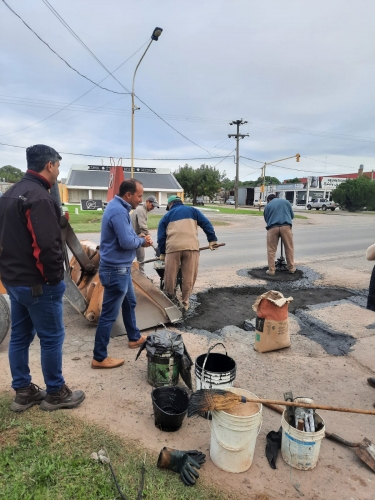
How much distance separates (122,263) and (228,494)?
7.04ft

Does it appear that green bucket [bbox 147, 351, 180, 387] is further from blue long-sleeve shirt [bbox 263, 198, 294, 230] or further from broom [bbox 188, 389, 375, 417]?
blue long-sleeve shirt [bbox 263, 198, 294, 230]

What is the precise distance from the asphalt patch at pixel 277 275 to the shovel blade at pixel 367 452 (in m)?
5.25

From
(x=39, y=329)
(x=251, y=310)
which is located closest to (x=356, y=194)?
(x=251, y=310)

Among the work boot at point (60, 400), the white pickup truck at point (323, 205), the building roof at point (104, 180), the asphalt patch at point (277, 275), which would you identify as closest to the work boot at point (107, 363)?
the work boot at point (60, 400)

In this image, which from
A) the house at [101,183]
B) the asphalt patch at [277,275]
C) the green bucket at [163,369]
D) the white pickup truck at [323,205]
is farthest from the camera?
the white pickup truck at [323,205]

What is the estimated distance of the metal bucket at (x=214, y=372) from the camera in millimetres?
2881

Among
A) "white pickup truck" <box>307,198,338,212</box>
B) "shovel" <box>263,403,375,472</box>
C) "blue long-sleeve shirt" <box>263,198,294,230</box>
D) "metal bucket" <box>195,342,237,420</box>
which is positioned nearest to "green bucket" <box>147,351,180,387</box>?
"metal bucket" <box>195,342,237,420</box>

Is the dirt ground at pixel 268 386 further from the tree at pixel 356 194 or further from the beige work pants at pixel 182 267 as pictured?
the tree at pixel 356 194

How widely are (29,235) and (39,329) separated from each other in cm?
76

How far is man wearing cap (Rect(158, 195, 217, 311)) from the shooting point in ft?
17.0

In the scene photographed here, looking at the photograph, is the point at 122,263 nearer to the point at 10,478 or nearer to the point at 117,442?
the point at 117,442

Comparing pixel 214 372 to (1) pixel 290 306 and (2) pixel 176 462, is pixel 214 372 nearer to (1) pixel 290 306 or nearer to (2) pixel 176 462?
(2) pixel 176 462

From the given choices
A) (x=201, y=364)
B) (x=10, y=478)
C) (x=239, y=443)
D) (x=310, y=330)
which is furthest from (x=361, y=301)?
(x=10, y=478)

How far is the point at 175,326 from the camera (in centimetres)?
495
